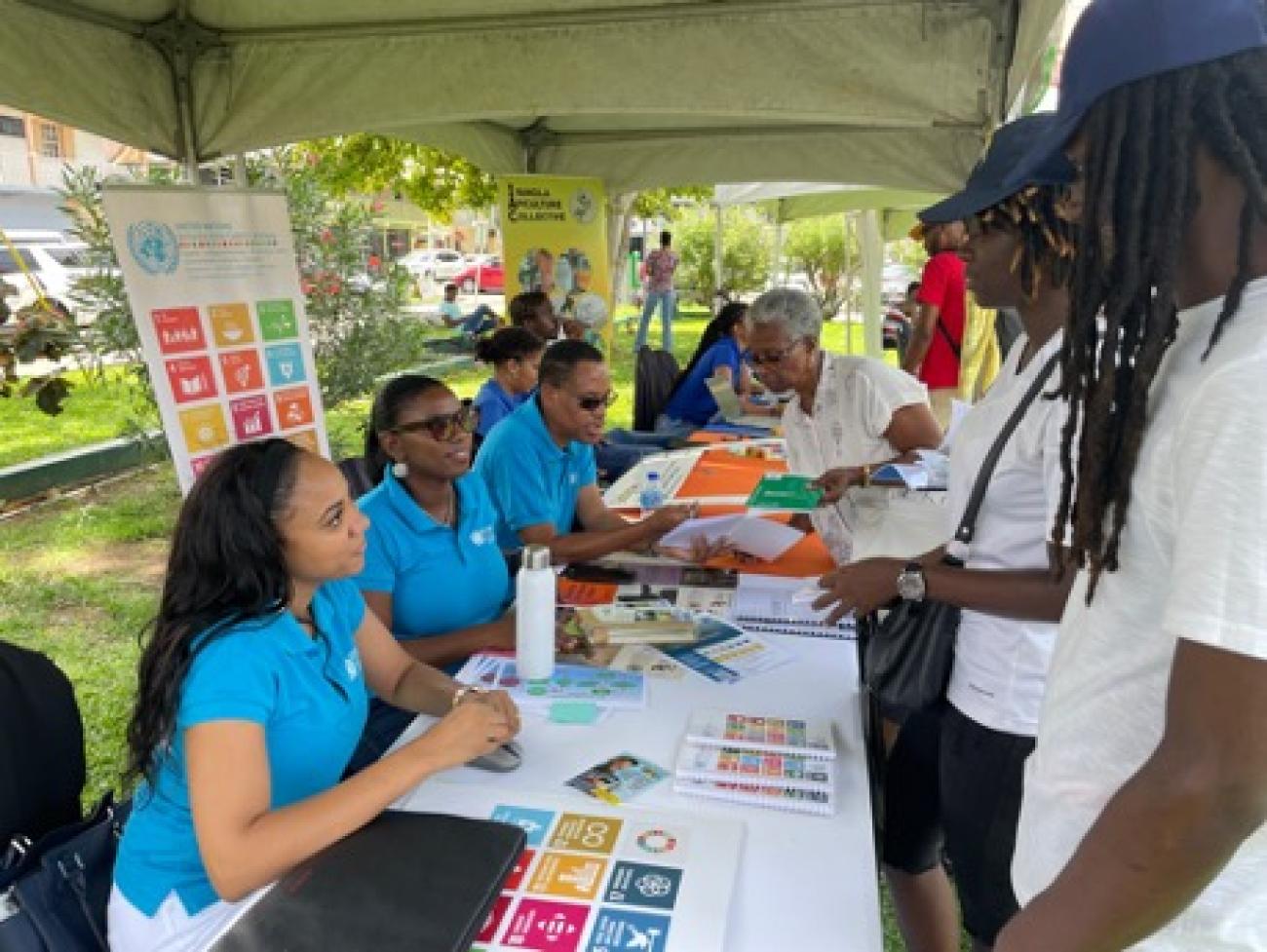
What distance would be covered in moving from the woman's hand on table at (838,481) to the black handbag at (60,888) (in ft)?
5.74

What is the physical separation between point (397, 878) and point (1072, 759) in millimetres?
774

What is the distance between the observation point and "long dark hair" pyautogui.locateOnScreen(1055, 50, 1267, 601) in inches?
25.8

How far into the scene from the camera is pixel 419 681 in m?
1.74

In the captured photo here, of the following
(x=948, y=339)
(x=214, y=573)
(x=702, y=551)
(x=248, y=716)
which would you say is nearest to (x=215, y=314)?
(x=702, y=551)

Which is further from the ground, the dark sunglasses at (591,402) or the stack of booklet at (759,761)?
the dark sunglasses at (591,402)

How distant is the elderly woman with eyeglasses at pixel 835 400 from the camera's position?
8.24 ft

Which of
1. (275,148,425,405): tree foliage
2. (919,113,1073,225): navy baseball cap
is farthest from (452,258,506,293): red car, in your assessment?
(919,113,1073,225): navy baseball cap

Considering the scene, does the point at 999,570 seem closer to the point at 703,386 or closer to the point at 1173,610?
the point at 1173,610

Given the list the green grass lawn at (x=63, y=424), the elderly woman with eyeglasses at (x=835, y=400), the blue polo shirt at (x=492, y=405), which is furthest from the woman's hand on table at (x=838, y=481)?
the green grass lawn at (x=63, y=424)

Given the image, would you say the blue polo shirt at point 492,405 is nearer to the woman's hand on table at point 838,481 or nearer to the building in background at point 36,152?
the woman's hand on table at point 838,481

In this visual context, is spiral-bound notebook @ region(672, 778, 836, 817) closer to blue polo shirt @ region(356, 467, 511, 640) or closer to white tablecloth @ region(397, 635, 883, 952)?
white tablecloth @ region(397, 635, 883, 952)

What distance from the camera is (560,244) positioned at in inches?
224

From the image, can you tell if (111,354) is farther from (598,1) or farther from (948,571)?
(948,571)

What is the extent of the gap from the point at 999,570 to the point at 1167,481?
2.57 feet
